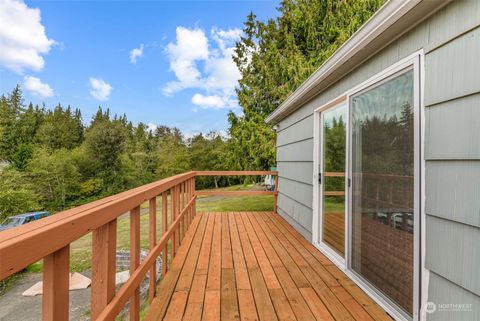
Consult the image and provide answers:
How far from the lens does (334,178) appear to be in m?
2.95

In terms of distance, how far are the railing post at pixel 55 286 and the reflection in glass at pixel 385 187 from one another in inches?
76.1

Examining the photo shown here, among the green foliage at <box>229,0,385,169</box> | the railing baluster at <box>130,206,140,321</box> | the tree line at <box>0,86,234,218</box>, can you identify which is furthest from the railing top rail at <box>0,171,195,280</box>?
the tree line at <box>0,86,234,218</box>

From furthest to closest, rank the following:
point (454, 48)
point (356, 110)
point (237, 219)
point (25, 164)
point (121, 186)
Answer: point (121, 186) → point (25, 164) → point (237, 219) → point (356, 110) → point (454, 48)

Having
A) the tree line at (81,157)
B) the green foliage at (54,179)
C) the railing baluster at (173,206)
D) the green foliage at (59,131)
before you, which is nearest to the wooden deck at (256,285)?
the railing baluster at (173,206)

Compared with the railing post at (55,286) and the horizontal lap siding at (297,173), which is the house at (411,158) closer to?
the horizontal lap siding at (297,173)

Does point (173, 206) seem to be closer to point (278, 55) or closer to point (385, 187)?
point (385, 187)

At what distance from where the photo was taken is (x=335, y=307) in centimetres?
198

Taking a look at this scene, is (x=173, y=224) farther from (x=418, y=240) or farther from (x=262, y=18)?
(x=262, y=18)

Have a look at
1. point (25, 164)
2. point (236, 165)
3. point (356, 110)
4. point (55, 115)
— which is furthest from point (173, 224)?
point (55, 115)

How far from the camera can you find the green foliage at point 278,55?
779cm

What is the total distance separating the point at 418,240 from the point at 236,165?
786 cm

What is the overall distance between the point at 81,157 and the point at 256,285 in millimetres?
28993

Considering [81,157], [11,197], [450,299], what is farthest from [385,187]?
[81,157]

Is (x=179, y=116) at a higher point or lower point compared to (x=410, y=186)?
higher
